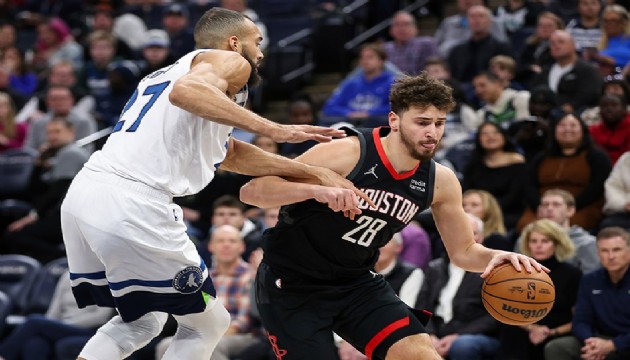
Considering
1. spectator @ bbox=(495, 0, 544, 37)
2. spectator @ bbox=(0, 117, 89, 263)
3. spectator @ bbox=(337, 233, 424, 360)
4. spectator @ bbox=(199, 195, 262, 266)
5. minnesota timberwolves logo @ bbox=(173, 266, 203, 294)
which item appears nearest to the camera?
minnesota timberwolves logo @ bbox=(173, 266, 203, 294)

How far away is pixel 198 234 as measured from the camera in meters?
10.8

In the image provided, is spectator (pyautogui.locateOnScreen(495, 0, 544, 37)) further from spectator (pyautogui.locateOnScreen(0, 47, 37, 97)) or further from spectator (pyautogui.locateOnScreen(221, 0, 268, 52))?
spectator (pyautogui.locateOnScreen(0, 47, 37, 97))

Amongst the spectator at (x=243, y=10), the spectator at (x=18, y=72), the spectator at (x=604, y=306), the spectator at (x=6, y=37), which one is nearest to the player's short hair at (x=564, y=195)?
the spectator at (x=604, y=306)

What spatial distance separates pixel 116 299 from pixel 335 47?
9.28 metres

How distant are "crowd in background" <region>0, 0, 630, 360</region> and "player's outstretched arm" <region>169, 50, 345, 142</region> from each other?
153cm

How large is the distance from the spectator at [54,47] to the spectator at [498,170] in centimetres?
723

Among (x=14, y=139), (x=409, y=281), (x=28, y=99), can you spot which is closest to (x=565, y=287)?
(x=409, y=281)

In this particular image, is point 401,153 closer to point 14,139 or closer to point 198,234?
point 198,234

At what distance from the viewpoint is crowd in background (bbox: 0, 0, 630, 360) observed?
8.33 m

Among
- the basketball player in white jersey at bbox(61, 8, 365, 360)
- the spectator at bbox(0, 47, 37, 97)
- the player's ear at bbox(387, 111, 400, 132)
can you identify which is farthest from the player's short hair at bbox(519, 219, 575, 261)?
the spectator at bbox(0, 47, 37, 97)

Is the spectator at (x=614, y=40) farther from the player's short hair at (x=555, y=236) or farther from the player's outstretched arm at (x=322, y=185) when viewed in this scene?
the player's outstretched arm at (x=322, y=185)

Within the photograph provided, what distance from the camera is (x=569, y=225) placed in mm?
9258

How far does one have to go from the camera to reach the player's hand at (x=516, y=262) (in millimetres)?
5422

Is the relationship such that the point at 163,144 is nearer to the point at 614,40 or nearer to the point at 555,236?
the point at 555,236
